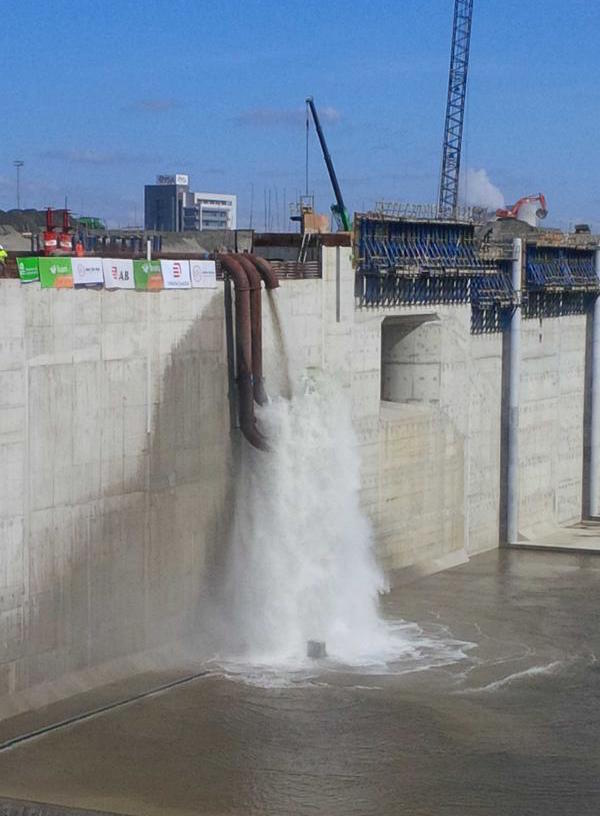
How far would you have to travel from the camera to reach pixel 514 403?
2363 inches

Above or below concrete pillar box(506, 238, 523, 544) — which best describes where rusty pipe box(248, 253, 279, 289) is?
above

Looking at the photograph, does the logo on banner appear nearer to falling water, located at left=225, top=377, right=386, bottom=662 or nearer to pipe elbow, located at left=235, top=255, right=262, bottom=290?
pipe elbow, located at left=235, top=255, right=262, bottom=290

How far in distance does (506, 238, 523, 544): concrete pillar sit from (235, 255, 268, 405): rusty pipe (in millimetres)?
21033

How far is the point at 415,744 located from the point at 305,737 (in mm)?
2535

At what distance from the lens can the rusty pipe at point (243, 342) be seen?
4081cm

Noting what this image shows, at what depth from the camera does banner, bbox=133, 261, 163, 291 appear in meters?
37.5

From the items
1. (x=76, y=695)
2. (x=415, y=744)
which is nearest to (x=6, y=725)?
(x=76, y=695)

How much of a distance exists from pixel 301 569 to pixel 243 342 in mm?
7288

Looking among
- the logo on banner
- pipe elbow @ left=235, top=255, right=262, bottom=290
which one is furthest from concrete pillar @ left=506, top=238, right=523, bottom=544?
the logo on banner

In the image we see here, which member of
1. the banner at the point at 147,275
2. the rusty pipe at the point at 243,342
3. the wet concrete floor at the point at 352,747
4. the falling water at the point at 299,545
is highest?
the banner at the point at 147,275

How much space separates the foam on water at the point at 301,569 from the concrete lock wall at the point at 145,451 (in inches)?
42.5

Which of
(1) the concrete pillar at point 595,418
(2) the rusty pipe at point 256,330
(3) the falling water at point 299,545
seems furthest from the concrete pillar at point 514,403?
(2) the rusty pipe at point 256,330

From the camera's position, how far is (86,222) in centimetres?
6016

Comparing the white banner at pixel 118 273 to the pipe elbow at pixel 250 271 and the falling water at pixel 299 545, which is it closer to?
the pipe elbow at pixel 250 271
